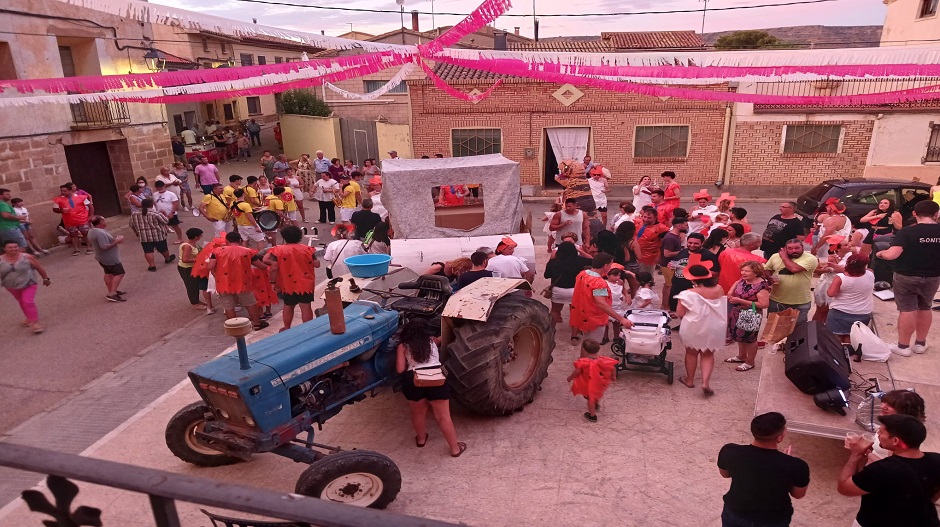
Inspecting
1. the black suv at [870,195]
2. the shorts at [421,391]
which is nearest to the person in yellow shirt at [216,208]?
the shorts at [421,391]

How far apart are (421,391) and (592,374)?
1608 millimetres

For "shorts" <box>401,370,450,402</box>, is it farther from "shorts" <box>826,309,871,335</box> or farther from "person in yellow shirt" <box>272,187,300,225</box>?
"person in yellow shirt" <box>272,187,300,225</box>

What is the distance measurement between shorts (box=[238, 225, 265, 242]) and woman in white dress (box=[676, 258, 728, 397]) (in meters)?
7.55

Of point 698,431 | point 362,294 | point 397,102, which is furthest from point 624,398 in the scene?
point 397,102

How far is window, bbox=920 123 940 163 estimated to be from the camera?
53.4 ft

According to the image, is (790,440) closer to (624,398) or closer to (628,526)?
(624,398)

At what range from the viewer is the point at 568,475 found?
15.7 feet

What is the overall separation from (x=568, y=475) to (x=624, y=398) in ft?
4.77

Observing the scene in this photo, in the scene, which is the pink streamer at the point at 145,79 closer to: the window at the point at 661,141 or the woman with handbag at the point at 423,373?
the woman with handbag at the point at 423,373

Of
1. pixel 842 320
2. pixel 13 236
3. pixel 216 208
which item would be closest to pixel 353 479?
pixel 842 320

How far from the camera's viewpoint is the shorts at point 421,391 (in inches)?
192

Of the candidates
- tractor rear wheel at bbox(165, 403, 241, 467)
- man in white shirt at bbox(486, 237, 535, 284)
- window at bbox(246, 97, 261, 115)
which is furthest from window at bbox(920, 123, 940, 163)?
window at bbox(246, 97, 261, 115)

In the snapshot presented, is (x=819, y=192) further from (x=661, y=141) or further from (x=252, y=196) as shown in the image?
(x=252, y=196)

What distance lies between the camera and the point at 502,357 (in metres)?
5.46
